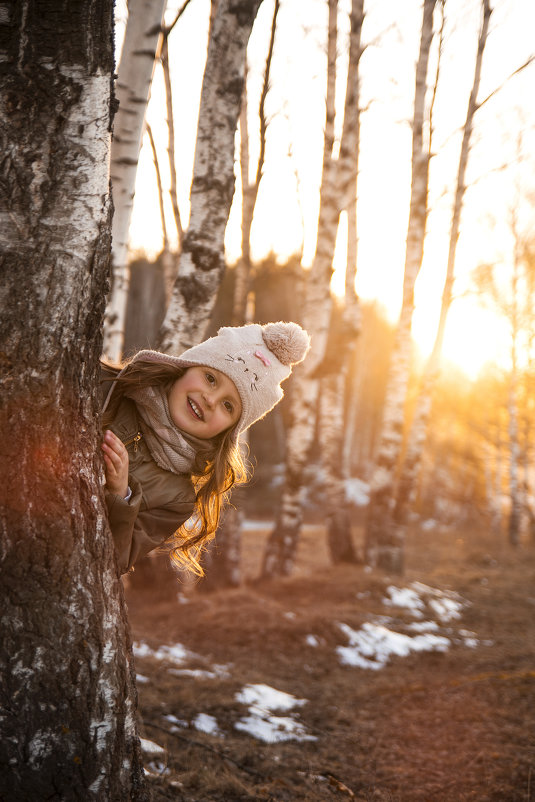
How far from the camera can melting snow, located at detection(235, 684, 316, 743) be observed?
3.83 metres

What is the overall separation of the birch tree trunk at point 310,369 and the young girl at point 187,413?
18.9ft

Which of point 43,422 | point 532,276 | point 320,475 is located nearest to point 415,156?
point 532,276

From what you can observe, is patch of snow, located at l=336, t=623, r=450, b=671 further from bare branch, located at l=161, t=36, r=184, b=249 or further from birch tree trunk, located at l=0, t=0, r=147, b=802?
bare branch, located at l=161, t=36, r=184, b=249

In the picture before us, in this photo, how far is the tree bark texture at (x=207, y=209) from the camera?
4262 mm

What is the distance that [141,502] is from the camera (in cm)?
223

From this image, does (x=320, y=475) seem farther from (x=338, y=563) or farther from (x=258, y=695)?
(x=258, y=695)

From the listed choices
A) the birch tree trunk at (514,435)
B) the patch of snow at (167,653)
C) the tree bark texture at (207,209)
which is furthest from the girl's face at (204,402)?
the birch tree trunk at (514,435)

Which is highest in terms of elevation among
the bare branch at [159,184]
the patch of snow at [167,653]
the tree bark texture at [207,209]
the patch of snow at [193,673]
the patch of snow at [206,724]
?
the bare branch at [159,184]

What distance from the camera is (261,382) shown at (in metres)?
2.55

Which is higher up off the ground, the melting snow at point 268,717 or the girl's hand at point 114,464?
the girl's hand at point 114,464

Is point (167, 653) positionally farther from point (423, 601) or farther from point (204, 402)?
point (423, 601)

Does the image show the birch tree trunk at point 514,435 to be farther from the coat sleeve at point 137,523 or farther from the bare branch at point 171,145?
the coat sleeve at point 137,523

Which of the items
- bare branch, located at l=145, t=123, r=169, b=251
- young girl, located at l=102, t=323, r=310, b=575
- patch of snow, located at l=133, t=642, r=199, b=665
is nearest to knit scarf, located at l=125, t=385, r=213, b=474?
young girl, located at l=102, t=323, r=310, b=575

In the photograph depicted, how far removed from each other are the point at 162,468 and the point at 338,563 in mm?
8890
